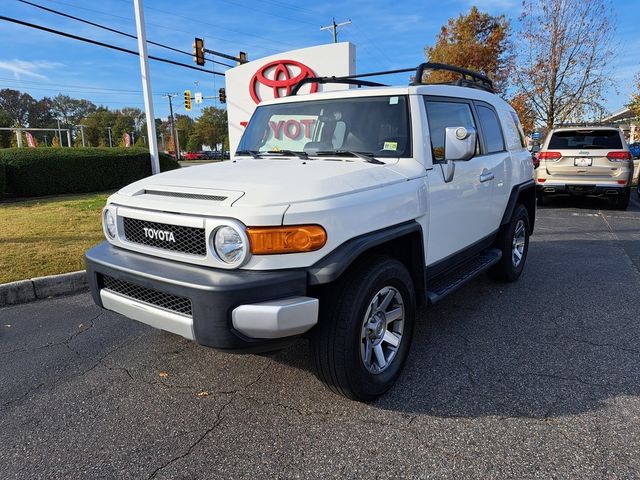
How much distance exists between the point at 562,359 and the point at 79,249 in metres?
5.75

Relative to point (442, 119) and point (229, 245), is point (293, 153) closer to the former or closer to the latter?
point (442, 119)

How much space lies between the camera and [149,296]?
8.84ft

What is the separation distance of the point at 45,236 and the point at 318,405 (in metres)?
5.96

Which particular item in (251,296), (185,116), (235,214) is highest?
(185,116)

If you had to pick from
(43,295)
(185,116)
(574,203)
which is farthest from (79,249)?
(185,116)

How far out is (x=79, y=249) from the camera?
6.22m

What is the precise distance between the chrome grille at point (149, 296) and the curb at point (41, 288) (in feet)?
8.04

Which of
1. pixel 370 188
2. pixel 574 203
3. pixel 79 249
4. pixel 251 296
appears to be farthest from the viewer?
pixel 574 203

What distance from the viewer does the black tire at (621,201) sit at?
1049cm

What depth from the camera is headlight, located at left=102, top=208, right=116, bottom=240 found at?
307cm

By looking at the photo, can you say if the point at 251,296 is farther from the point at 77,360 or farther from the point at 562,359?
the point at 562,359

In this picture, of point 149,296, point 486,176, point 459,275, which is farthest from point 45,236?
point 486,176

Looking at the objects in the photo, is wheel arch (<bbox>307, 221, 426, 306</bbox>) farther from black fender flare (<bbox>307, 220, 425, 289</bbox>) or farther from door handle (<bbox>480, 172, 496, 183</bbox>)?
door handle (<bbox>480, 172, 496, 183</bbox>)

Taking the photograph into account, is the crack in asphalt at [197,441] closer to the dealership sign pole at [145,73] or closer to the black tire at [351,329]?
the black tire at [351,329]
